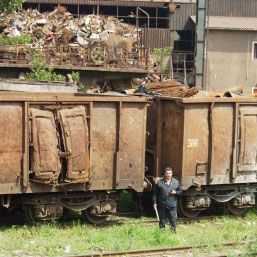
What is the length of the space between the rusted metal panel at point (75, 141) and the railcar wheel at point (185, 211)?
2.66 meters

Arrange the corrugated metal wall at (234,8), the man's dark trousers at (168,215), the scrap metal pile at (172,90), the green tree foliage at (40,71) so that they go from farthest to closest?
the corrugated metal wall at (234,8) < the green tree foliage at (40,71) < the scrap metal pile at (172,90) < the man's dark trousers at (168,215)

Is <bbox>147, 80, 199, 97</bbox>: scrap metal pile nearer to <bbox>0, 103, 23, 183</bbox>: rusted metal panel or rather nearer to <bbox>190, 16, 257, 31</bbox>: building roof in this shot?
<bbox>0, 103, 23, 183</bbox>: rusted metal panel

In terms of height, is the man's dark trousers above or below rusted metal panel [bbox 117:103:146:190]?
below

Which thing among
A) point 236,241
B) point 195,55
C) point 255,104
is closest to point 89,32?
point 195,55

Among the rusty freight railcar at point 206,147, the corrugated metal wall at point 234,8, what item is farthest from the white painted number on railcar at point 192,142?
the corrugated metal wall at point 234,8

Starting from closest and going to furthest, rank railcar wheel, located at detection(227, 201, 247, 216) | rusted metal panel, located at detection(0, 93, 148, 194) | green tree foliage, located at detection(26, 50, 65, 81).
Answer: rusted metal panel, located at detection(0, 93, 148, 194)
railcar wheel, located at detection(227, 201, 247, 216)
green tree foliage, located at detection(26, 50, 65, 81)

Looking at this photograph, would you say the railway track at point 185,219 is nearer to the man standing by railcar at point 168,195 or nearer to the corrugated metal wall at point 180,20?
the man standing by railcar at point 168,195

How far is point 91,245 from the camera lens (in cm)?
1148

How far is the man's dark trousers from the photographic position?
12.3m

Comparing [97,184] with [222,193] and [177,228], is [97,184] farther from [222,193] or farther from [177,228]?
[222,193]

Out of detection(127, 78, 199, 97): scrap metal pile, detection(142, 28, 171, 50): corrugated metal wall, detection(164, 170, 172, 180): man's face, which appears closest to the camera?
detection(164, 170, 172, 180): man's face

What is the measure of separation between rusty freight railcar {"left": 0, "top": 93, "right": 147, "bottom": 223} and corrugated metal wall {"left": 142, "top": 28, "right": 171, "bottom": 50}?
24027 mm

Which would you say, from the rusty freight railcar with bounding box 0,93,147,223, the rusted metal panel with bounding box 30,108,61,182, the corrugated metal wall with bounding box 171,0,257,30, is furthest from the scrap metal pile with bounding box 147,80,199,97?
the corrugated metal wall with bounding box 171,0,257,30

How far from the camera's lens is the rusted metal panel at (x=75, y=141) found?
486 inches
